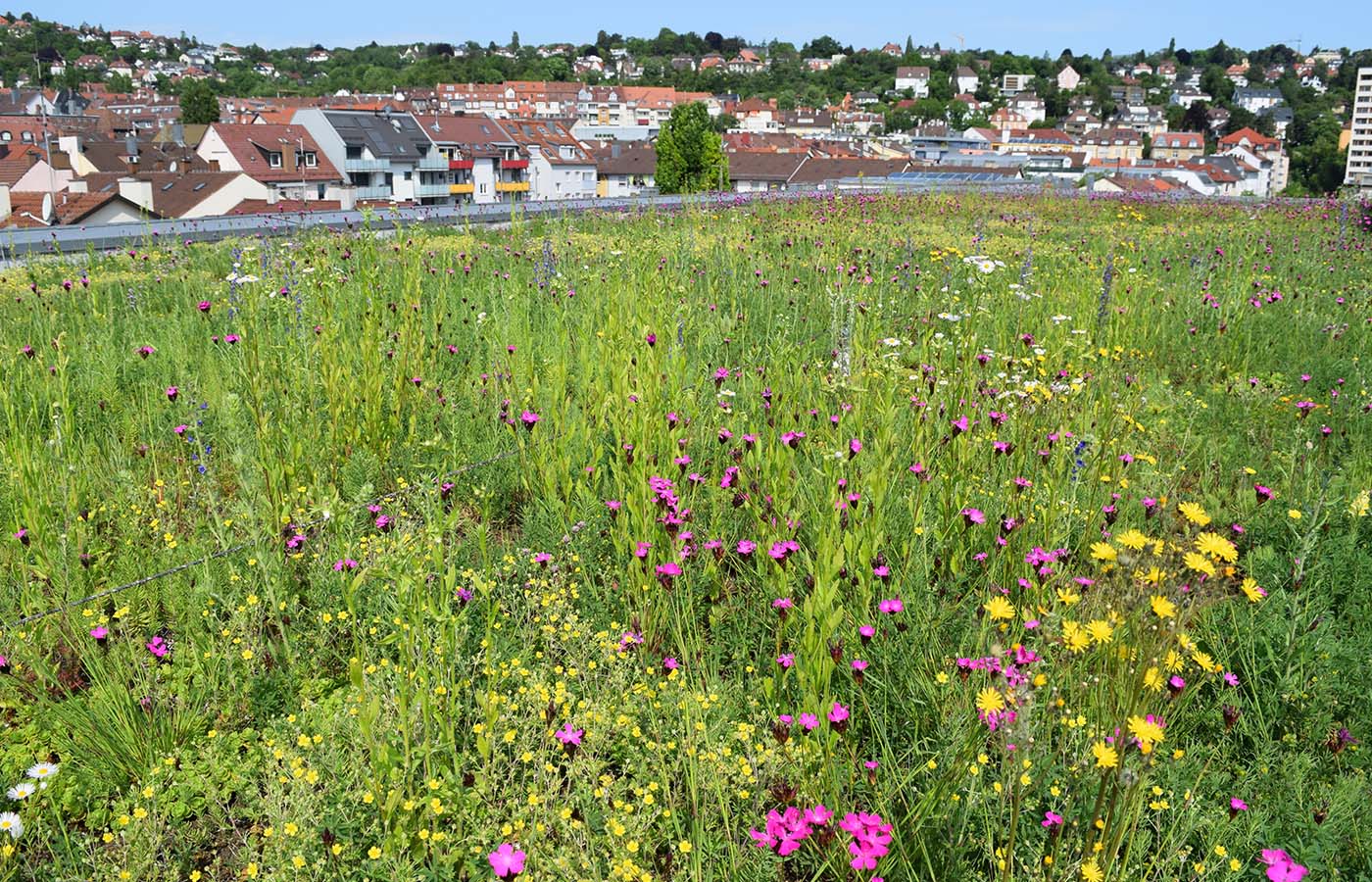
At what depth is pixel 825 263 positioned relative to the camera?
8.06 m

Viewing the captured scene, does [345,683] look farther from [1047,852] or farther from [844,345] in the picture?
[844,345]

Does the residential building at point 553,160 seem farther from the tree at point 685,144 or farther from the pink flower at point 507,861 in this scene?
the pink flower at point 507,861

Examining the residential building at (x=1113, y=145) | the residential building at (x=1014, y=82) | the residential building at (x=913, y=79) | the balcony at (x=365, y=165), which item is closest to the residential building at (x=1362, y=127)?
the residential building at (x=1113, y=145)

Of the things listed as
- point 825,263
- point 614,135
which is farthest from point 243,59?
point 825,263

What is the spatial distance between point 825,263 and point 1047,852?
21.7 feet

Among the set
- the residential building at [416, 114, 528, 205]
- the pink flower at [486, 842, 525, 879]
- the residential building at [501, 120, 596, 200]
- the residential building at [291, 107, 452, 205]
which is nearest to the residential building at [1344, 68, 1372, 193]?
the residential building at [501, 120, 596, 200]

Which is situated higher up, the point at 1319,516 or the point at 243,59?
the point at 243,59

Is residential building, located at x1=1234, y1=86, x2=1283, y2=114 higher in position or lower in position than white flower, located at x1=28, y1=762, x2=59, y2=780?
higher

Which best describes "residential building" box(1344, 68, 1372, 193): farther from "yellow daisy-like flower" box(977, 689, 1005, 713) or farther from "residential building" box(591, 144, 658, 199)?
"yellow daisy-like flower" box(977, 689, 1005, 713)

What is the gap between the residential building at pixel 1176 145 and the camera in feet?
371

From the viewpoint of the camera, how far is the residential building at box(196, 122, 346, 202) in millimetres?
50625

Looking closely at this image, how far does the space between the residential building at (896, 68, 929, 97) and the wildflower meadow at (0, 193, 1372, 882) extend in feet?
607

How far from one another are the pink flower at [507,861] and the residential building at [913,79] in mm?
187910

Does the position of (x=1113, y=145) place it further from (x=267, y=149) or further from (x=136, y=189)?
(x=136, y=189)
